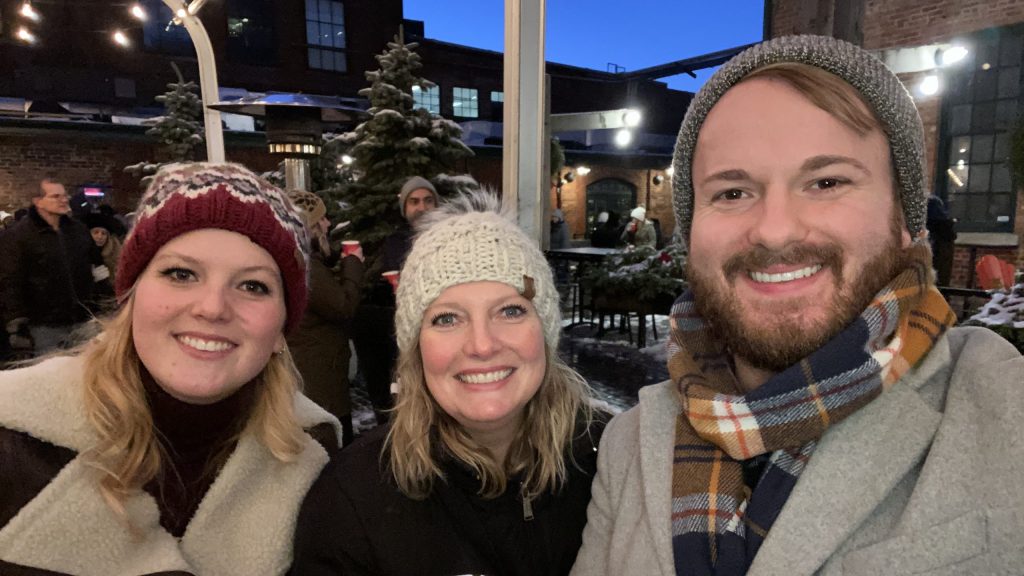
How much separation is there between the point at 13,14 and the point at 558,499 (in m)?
21.4

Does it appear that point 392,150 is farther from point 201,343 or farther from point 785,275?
point 785,275

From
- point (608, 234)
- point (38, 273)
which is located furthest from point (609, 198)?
point (38, 273)

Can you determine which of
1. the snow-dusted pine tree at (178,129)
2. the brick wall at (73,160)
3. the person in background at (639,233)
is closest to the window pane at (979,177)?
the person in background at (639,233)

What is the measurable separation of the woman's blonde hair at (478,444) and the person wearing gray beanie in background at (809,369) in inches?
11.1

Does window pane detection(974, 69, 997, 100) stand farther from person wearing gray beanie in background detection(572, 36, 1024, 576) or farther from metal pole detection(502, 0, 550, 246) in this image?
person wearing gray beanie in background detection(572, 36, 1024, 576)

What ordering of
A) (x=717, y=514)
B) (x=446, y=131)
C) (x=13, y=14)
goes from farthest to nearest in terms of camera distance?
(x=13, y=14), (x=446, y=131), (x=717, y=514)

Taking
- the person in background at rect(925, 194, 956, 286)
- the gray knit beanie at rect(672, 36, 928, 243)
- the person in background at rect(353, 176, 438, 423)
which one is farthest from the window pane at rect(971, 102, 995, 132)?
the gray knit beanie at rect(672, 36, 928, 243)

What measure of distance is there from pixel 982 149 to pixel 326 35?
18774 millimetres

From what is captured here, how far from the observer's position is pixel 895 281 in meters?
1.35

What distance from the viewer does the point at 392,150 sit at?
330 inches

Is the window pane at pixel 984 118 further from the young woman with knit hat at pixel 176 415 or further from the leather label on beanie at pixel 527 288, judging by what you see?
the young woman with knit hat at pixel 176 415

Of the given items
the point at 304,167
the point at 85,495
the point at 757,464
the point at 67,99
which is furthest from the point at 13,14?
the point at 757,464

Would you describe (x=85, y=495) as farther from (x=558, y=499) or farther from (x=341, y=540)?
(x=558, y=499)

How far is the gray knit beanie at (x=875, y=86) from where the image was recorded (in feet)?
4.56
